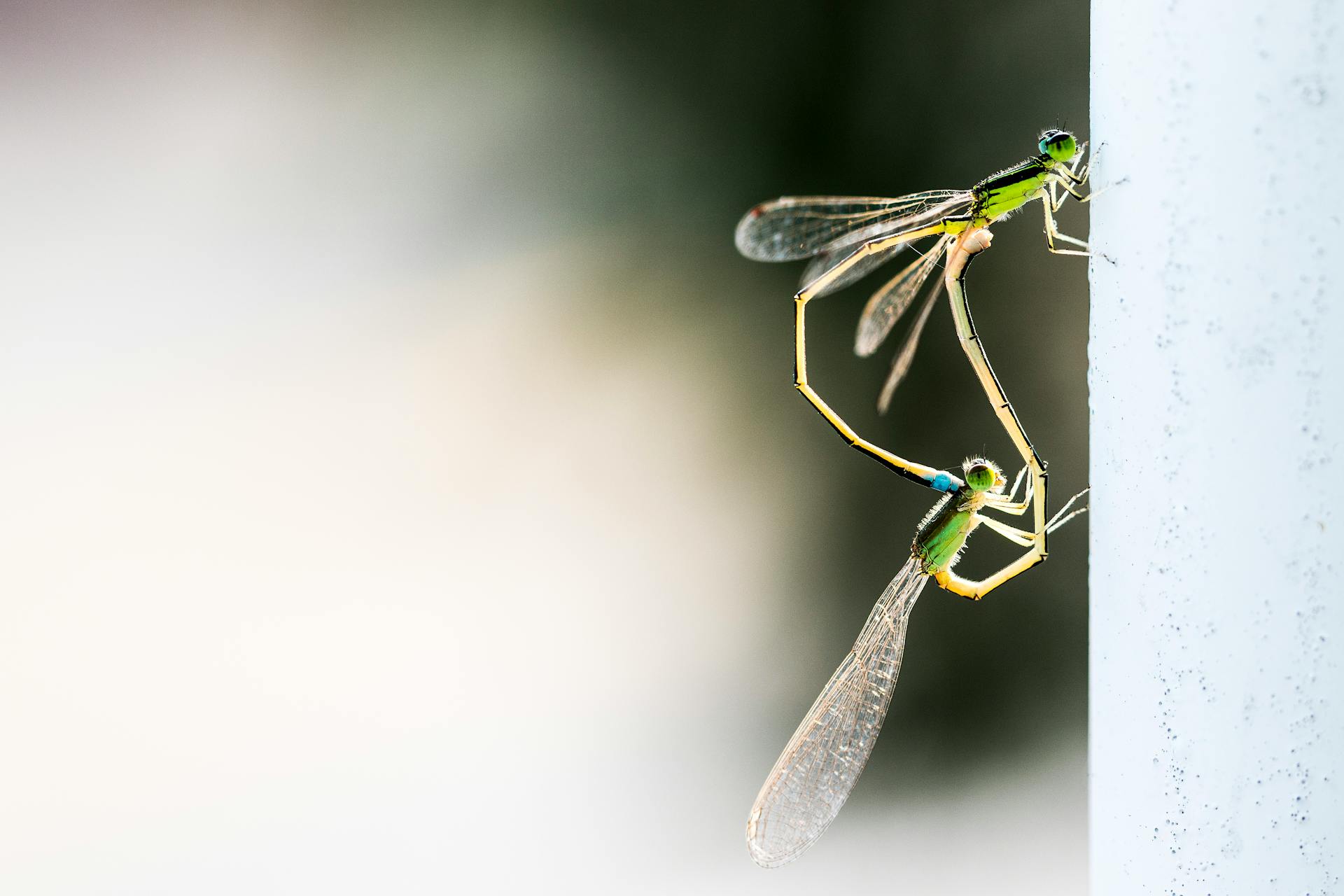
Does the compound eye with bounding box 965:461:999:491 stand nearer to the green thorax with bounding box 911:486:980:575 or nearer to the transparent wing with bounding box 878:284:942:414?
the green thorax with bounding box 911:486:980:575

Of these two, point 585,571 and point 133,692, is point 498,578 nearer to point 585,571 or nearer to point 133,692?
point 585,571

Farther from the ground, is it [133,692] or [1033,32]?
[1033,32]

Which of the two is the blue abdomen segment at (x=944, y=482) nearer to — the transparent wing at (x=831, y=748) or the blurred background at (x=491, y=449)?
the transparent wing at (x=831, y=748)

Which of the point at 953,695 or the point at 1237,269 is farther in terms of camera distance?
the point at 953,695

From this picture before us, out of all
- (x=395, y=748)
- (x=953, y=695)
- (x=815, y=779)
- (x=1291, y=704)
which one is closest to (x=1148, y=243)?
(x=1291, y=704)

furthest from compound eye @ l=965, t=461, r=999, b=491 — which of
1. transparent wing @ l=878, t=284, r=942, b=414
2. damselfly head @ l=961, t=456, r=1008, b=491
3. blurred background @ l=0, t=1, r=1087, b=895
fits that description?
blurred background @ l=0, t=1, r=1087, b=895

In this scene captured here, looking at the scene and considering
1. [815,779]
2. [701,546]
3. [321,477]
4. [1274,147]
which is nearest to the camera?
[1274,147]
